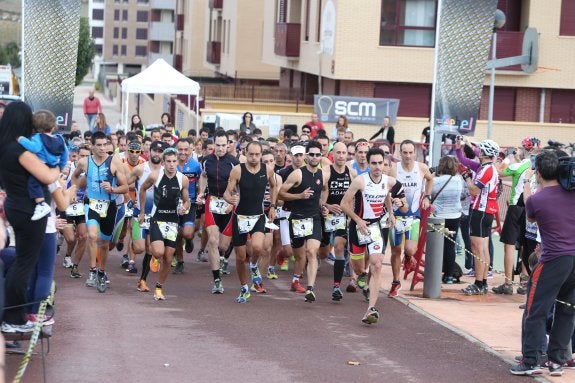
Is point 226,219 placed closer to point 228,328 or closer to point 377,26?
point 228,328

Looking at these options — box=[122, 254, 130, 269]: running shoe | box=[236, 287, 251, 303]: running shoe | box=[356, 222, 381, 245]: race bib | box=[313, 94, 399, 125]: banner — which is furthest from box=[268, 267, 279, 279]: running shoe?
box=[313, 94, 399, 125]: banner

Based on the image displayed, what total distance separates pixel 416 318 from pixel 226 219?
304 cm

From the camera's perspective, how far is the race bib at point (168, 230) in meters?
14.9

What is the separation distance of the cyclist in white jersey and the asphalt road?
0.58 metres

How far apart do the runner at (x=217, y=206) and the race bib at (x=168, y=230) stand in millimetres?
548

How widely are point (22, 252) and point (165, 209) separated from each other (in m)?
5.00

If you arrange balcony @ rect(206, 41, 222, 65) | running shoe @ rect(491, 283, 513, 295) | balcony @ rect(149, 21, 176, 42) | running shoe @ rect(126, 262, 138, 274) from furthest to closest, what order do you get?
balcony @ rect(149, 21, 176, 42) < balcony @ rect(206, 41, 222, 65) < running shoe @ rect(126, 262, 138, 274) < running shoe @ rect(491, 283, 513, 295)

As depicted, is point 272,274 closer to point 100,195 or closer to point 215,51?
point 100,195

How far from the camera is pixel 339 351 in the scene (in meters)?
11.9

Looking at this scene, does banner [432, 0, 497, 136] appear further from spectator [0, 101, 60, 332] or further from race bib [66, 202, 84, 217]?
spectator [0, 101, 60, 332]

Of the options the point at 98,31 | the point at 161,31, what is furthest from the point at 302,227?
the point at 98,31

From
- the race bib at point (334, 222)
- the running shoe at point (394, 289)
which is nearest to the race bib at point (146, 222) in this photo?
the race bib at point (334, 222)

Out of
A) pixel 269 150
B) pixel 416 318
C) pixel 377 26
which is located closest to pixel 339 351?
pixel 416 318

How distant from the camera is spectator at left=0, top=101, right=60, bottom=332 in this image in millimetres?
10078
